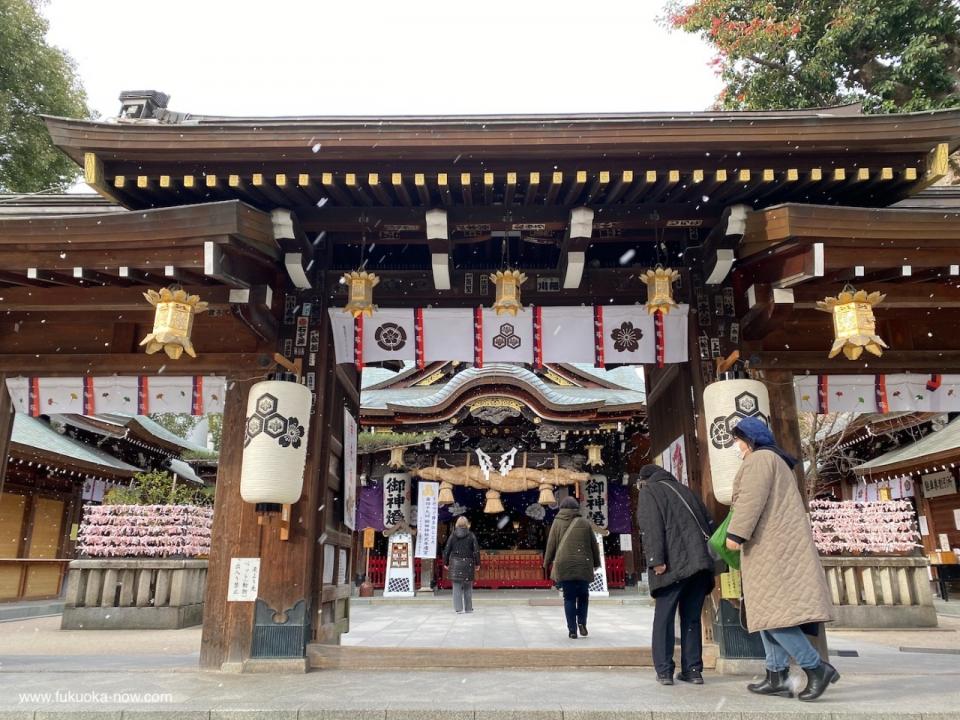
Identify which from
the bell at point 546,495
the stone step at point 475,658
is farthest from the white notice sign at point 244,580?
the bell at point 546,495

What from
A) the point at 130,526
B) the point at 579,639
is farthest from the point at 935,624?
the point at 130,526

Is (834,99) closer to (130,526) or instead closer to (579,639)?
(579,639)

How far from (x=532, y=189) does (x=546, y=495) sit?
42.7 feet

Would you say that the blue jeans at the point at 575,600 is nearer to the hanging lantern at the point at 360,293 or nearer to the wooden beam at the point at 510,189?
the hanging lantern at the point at 360,293

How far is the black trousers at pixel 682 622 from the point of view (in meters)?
5.10

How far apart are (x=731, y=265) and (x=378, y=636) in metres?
6.76

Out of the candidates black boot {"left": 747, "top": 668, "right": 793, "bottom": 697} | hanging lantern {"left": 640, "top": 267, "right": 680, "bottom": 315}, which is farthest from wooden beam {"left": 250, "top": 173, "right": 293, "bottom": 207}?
black boot {"left": 747, "top": 668, "right": 793, "bottom": 697}

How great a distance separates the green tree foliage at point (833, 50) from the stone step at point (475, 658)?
53.6 ft

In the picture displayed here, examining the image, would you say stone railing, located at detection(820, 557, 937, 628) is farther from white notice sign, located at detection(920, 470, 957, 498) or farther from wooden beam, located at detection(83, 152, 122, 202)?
wooden beam, located at detection(83, 152, 122, 202)

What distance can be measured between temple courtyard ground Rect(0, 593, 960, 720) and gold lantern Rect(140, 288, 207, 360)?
2702 millimetres

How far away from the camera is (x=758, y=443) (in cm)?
474

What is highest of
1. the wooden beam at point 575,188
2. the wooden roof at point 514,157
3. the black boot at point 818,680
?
the wooden roof at point 514,157

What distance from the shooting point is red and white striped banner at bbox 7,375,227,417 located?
703cm

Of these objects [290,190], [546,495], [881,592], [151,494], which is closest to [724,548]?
[290,190]
